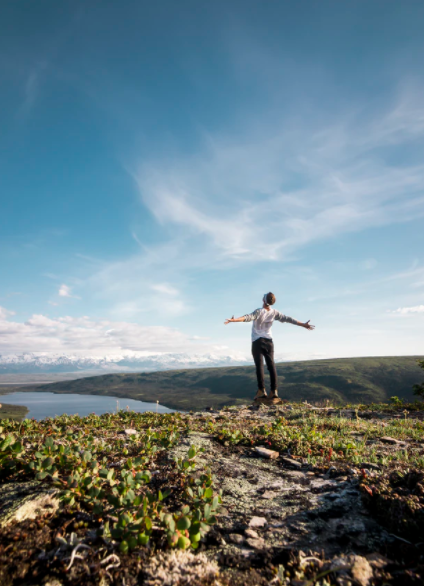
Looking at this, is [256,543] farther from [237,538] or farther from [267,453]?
[267,453]

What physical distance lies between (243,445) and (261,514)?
3.05 m

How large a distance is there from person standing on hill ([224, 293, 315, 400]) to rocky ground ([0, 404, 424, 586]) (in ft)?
29.1

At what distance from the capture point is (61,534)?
2834mm

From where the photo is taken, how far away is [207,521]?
3025 millimetres

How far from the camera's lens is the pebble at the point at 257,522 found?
11.0 feet

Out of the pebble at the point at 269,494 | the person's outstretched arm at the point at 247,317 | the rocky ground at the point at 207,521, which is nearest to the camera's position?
the rocky ground at the point at 207,521

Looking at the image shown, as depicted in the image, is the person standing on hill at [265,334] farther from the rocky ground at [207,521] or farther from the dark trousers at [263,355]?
the rocky ground at [207,521]

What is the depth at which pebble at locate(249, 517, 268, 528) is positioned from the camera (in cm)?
334

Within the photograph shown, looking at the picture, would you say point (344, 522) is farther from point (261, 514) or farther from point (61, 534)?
point (61, 534)

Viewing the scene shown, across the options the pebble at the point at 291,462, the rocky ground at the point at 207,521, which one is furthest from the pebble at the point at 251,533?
the pebble at the point at 291,462

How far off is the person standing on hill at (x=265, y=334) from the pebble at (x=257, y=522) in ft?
35.0

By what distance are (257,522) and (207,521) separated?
0.72 metres

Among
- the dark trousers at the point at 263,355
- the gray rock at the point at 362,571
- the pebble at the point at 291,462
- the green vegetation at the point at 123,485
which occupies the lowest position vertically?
the pebble at the point at 291,462

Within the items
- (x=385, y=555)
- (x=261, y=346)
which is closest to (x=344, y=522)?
(x=385, y=555)
